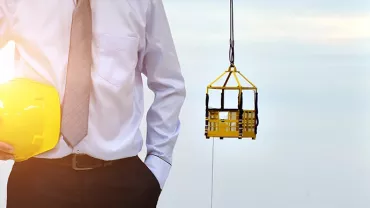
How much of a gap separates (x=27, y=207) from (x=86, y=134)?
20 centimetres

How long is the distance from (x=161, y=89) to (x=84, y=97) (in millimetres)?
347

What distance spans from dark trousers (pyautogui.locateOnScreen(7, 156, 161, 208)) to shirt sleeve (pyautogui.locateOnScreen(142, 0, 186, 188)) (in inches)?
8.5

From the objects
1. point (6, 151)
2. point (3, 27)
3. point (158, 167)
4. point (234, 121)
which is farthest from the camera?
point (234, 121)

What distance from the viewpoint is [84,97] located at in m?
1.51

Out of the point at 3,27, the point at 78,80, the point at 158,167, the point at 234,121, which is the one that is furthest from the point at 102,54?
the point at 234,121

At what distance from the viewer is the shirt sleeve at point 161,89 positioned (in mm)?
1728

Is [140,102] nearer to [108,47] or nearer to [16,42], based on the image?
[108,47]

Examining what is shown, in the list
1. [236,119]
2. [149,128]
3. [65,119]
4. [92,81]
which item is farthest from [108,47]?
[236,119]

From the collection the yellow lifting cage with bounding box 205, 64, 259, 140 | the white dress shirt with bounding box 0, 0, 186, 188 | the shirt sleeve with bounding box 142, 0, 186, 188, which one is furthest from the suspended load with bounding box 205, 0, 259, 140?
the white dress shirt with bounding box 0, 0, 186, 188

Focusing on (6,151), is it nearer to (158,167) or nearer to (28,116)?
(28,116)

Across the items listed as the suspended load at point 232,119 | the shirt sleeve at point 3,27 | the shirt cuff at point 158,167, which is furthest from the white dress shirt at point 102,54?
the suspended load at point 232,119

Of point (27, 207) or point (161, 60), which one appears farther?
point (161, 60)

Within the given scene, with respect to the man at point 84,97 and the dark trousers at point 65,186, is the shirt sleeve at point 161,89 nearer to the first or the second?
the man at point 84,97

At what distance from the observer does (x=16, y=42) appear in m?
1.52
